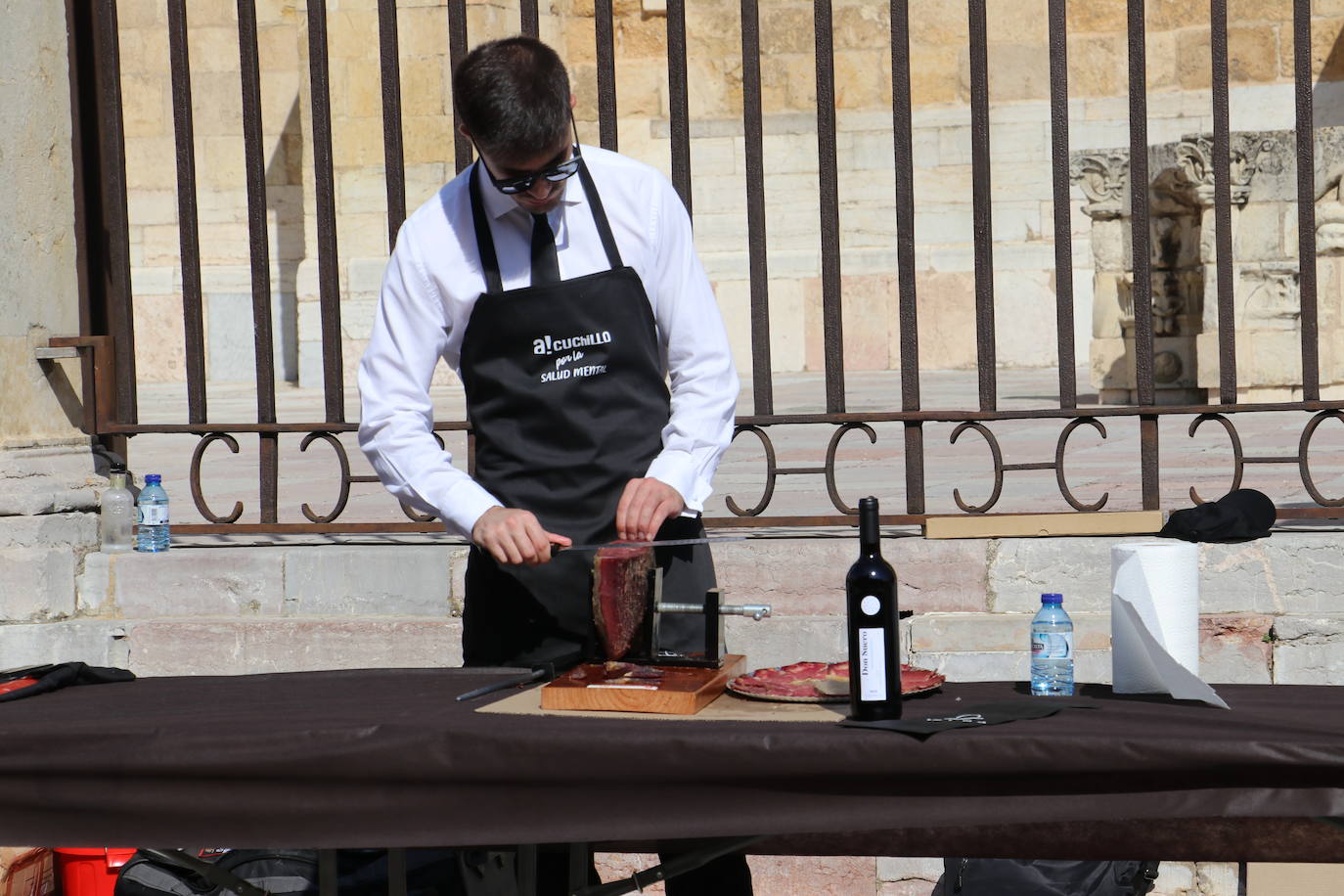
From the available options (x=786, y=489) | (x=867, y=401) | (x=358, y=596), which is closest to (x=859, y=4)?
(x=867, y=401)

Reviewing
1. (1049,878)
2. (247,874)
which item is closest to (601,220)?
(247,874)

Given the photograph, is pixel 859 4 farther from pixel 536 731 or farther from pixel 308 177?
pixel 536 731

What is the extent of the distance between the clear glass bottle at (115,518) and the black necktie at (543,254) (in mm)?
2175

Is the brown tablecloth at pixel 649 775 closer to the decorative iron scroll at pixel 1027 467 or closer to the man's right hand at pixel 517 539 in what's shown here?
the man's right hand at pixel 517 539

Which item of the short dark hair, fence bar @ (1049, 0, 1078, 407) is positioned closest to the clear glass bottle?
the short dark hair

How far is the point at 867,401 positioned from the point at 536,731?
7667mm

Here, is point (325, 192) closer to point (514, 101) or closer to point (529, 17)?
point (529, 17)

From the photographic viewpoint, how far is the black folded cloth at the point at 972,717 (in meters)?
2.12

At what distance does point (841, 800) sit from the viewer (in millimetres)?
2133

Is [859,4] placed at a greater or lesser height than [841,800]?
greater

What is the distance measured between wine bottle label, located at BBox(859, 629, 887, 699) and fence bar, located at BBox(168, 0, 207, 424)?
290cm

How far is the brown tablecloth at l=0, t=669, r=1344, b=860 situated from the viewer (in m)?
2.06

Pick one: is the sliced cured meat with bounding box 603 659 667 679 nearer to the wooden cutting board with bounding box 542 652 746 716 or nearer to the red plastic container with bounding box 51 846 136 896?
the wooden cutting board with bounding box 542 652 746 716

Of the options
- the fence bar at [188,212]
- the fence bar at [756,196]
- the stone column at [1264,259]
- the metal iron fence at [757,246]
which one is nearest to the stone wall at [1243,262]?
the stone column at [1264,259]
